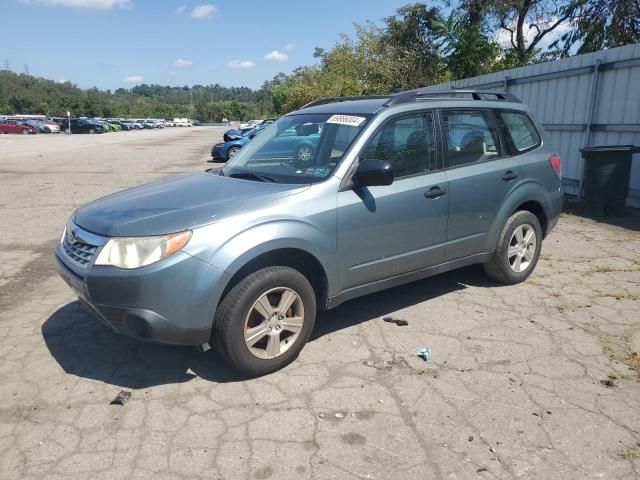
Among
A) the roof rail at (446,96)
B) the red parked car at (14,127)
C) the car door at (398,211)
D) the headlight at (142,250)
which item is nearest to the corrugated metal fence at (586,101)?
the roof rail at (446,96)

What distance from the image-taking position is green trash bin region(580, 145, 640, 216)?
7949mm

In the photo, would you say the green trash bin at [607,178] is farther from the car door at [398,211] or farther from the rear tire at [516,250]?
the car door at [398,211]

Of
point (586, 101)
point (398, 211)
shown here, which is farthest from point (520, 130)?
point (586, 101)

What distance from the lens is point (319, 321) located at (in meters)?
4.35

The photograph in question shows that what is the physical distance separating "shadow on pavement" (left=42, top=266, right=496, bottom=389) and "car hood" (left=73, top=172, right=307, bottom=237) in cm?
99

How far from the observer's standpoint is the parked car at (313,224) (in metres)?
3.05

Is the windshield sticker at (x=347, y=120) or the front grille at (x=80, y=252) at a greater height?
the windshield sticker at (x=347, y=120)

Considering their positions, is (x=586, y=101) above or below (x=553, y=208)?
above

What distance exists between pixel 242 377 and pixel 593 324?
114 inches

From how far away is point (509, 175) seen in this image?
470 cm

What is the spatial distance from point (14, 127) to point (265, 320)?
5757cm

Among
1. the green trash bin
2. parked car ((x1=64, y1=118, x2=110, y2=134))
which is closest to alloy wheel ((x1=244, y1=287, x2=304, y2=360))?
the green trash bin

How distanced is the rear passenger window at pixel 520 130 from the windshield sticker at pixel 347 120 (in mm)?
1699

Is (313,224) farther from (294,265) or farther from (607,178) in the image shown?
(607,178)
